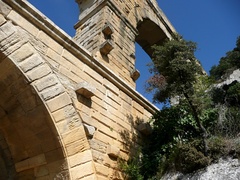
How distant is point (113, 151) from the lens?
401 cm

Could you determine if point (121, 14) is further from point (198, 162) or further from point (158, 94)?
point (198, 162)

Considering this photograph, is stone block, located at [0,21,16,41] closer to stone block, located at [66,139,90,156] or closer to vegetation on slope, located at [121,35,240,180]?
stone block, located at [66,139,90,156]

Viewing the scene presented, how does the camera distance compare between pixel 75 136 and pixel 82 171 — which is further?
pixel 75 136

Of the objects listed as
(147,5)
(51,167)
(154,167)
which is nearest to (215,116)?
(154,167)

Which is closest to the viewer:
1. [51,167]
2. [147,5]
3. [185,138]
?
[51,167]

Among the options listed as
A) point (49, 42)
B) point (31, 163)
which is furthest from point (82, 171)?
point (49, 42)

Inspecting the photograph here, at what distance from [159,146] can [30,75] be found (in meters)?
2.88

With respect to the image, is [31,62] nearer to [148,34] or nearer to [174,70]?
[174,70]

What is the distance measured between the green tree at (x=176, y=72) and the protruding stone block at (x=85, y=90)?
1.61m

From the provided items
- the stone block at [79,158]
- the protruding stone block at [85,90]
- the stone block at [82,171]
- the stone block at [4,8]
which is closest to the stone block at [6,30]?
the stone block at [4,8]

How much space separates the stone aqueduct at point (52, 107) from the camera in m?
Result: 3.32

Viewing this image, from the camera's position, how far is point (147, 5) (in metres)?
9.10

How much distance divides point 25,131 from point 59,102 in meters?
0.71

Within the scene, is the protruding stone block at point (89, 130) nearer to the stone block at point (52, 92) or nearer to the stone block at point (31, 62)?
the stone block at point (52, 92)
